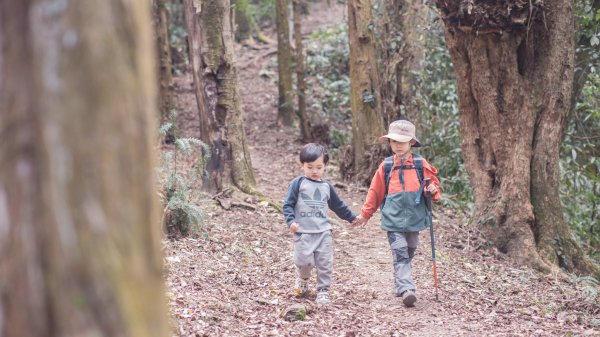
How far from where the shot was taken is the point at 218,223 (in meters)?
8.82

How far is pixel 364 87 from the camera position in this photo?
12688 mm

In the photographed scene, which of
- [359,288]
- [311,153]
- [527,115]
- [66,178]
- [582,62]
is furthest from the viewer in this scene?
[582,62]

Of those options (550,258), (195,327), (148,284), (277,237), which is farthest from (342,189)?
(148,284)

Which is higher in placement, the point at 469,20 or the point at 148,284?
the point at 469,20

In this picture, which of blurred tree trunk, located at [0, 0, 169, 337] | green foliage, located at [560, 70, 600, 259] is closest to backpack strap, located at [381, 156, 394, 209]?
blurred tree trunk, located at [0, 0, 169, 337]

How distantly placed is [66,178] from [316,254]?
4.61m

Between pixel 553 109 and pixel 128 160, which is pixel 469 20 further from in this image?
A: pixel 128 160

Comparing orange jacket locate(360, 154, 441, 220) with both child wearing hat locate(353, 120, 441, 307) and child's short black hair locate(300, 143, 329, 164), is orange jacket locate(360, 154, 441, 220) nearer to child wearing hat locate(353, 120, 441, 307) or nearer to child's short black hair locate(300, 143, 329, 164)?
child wearing hat locate(353, 120, 441, 307)

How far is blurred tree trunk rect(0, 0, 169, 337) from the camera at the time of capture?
1725mm

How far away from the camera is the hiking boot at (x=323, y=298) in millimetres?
6164

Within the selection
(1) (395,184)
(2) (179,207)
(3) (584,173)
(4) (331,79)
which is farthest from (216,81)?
(4) (331,79)

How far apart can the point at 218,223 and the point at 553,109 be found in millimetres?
4549

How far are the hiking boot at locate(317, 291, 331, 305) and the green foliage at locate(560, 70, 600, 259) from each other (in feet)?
23.2

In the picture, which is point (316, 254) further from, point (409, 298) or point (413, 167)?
point (413, 167)
